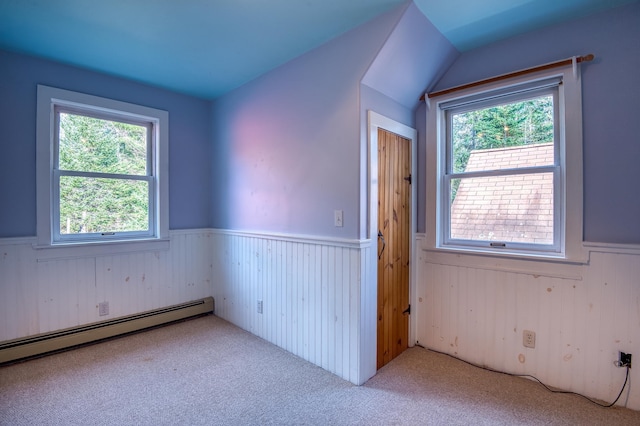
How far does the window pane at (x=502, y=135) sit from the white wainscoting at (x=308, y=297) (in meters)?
1.22

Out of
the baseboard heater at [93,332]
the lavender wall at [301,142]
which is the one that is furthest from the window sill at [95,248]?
the lavender wall at [301,142]

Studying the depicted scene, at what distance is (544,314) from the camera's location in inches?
85.6

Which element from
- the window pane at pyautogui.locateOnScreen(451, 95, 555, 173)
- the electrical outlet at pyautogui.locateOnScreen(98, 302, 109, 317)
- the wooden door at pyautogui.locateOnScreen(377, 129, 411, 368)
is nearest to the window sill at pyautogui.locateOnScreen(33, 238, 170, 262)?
the electrical outlet at pyautogui.locateOnScreen(98, 302, 109, 317)

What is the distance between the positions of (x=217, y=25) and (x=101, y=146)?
1775 millimetres

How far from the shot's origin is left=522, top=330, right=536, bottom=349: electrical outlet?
2211 mm

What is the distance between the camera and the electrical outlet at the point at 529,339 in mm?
2211

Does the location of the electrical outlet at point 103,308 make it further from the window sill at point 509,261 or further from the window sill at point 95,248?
the window sill at point 509,261

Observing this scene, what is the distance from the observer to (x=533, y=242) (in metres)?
2.26

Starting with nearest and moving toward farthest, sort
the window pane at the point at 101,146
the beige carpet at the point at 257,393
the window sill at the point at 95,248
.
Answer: the beige carpet at the point at 257,393, the window sill at the point at 95,248, the window pane at the point at 101,146

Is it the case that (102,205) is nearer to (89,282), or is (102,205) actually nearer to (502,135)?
(89,282)

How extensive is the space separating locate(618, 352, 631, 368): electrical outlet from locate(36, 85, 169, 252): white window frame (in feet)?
12.7

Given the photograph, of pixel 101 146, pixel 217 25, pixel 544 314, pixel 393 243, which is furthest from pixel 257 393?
pixel 101 146

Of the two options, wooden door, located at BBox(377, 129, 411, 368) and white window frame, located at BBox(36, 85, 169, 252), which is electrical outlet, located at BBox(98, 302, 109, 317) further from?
wooden door, located at BBox(377, 129, 411, 368)

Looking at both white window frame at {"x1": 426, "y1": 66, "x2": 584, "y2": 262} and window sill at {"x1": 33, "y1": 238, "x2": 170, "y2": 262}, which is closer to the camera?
white window frame at {"x1": 426, "y1": 66, "x2": 584, "y2": 262}
